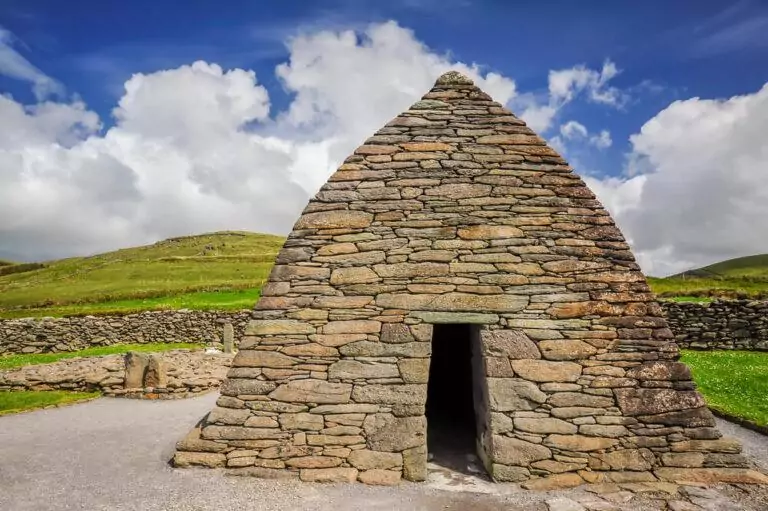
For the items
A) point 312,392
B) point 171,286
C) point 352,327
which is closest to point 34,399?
point 312,392

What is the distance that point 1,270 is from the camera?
83.8 m

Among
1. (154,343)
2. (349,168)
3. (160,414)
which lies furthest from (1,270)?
(349,168)

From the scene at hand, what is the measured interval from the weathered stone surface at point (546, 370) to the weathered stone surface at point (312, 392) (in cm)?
250

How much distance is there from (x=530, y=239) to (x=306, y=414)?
427cm

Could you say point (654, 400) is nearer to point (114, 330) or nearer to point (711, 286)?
point (114, 330)

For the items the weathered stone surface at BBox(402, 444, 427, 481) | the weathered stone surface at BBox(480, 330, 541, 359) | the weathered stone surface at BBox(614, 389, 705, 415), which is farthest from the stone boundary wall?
the weathered stone surface at BBox(480, 330, 541, 359)

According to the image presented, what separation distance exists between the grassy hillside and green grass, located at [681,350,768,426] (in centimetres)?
2349

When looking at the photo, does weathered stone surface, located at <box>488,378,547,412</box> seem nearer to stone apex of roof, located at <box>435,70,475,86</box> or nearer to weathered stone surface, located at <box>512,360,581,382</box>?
Result: weathered stone surface, located at <box>512,360,581,382</box>

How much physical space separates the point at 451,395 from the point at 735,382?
8.45m

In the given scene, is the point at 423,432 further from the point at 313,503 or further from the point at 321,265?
the point at 321,265

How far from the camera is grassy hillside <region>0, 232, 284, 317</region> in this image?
32688 millimetres

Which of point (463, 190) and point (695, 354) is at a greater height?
point (463, 190)

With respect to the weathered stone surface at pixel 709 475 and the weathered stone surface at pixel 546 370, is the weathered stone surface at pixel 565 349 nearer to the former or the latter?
the weathered stone surface at pixel 546 370

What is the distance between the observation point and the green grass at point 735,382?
413 inches
